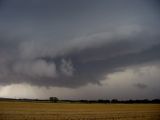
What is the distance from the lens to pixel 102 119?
17922 mm

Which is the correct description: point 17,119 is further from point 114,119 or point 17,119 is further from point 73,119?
point 114,119

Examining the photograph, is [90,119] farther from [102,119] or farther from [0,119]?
[0,119]

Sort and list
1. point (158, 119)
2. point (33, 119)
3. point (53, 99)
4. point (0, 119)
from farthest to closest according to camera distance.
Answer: point (53, 99)
point (158, 119)
point (33, 119)
point (0, 119)

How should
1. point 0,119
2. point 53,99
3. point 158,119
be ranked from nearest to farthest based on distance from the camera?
point 0,119
point 158,119
point 53,99

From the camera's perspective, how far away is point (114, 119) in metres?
18.1

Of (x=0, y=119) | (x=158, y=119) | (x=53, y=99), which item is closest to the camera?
(x=0, y=119)

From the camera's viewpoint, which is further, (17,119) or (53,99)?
(53,99)

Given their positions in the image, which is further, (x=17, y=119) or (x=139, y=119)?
(x=139, y=119)

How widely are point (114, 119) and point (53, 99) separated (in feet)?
158

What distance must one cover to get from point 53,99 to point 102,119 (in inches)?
1894

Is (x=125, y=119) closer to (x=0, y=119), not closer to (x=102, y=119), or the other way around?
(x=102, y=119)

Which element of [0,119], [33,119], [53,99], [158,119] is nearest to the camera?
[0,119]

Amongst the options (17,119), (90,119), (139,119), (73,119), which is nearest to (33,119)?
(17,119)

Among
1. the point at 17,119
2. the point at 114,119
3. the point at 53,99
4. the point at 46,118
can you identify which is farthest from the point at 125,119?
the point at 53,99
